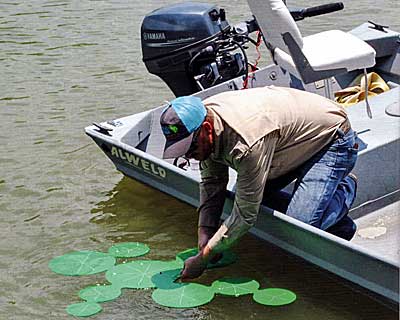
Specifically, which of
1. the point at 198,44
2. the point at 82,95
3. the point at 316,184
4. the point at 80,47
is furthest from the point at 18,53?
the point at 316,184

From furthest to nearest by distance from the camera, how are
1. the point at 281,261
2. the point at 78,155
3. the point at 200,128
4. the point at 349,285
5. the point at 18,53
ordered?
1. the point at 18,53
2. the point at 78,155
3. the point at 281,261
4. the point at 349,285
5. the point at 200,128

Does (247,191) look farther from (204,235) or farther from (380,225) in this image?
(380,225)

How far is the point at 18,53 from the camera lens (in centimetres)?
1055

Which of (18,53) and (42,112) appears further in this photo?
(18,53)

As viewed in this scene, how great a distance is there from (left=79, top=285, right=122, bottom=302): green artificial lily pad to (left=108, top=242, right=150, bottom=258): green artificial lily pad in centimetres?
42

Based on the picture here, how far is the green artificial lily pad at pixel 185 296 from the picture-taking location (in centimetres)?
506

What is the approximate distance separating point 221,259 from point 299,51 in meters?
1.41

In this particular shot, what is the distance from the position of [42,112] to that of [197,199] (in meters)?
3.44

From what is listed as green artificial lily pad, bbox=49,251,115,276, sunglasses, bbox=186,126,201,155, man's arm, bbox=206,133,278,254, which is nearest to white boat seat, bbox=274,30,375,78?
man's arm, bbox=206,133,278,254

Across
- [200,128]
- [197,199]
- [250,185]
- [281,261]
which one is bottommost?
[281,261]

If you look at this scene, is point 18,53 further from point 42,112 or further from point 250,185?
point 250,185

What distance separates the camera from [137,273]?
18.0 ft

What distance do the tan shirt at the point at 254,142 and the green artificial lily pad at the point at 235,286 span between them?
418 millimetres

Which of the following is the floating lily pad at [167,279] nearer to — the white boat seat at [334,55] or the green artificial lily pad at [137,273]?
the green artificial lily pad at [137,273]
